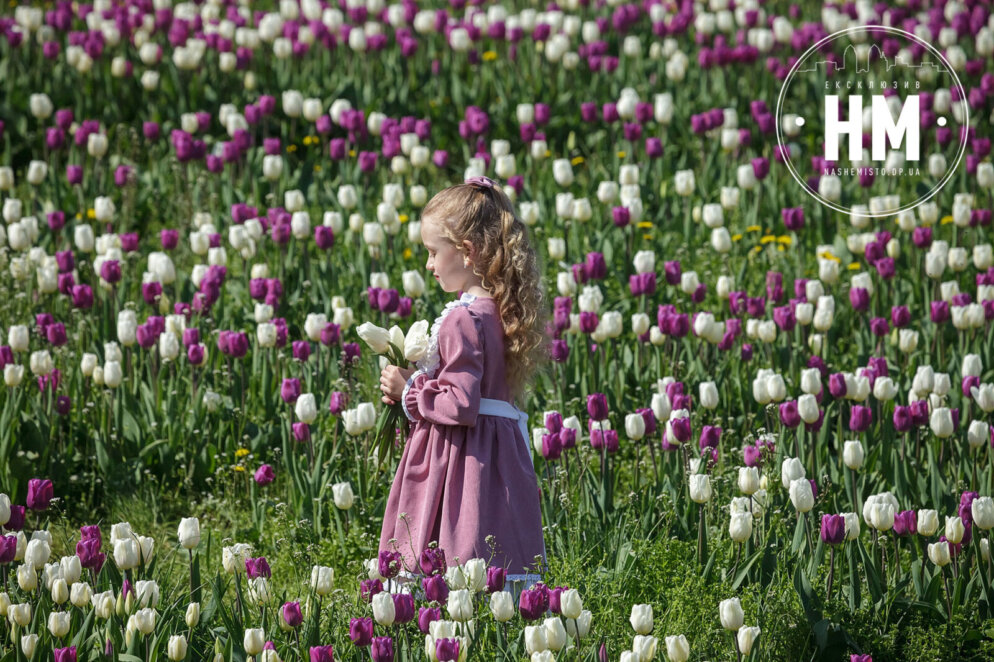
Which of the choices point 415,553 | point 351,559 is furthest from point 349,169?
point 415,553

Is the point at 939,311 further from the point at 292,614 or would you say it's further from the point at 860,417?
the point at 292,614

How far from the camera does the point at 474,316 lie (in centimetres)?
339

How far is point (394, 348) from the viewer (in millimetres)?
3461

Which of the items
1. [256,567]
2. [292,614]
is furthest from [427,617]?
[256,567]

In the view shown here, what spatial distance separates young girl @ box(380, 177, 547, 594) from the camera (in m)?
3.36

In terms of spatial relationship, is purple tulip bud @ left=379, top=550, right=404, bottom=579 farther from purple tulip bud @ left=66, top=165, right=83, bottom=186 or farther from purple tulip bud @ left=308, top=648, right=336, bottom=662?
purple tulip bud @ left=66, top=165, right=83, bottom=186

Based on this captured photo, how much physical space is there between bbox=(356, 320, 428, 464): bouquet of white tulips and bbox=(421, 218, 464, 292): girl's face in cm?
14

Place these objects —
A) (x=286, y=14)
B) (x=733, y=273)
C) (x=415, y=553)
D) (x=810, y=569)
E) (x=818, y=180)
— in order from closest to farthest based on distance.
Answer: (x=415, y=553), (x=810, y=569), (x=733, y=273), (x=818, y=180), (x=286, y=14)

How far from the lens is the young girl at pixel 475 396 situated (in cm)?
336

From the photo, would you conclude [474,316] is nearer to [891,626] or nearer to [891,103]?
[891,626]

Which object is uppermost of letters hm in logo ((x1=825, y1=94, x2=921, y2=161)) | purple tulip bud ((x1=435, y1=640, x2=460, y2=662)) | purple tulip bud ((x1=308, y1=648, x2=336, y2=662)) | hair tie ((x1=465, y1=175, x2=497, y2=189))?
letters hm in logo ((x1=825, y1=94, x2=921, y2=161))

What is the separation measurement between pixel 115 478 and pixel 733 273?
9.70ft

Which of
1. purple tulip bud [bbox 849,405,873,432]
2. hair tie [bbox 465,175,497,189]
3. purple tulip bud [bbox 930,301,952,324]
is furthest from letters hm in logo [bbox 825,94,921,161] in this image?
hair tie [bbox 465,175,497,189]

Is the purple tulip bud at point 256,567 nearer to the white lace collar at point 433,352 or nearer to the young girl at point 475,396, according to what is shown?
the young girl at point 475,396
